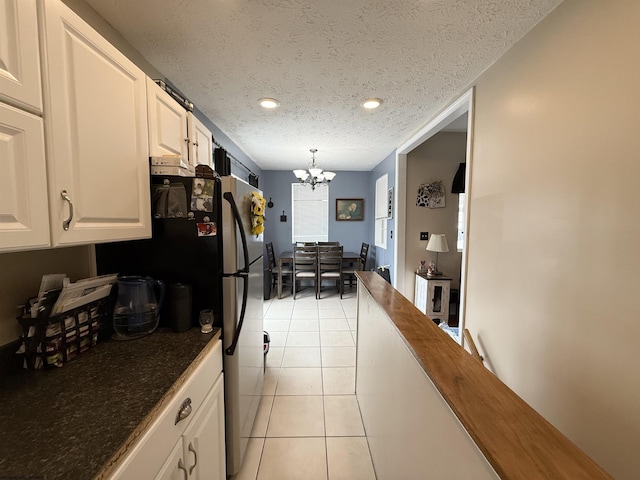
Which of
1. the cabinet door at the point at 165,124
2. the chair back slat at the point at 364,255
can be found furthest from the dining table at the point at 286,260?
the cabinet door at the point at 165,124

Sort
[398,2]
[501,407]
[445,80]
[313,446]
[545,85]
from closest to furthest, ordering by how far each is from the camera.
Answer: [501,407] < [398,2] < [545,85] < [313,446] < [445,80]

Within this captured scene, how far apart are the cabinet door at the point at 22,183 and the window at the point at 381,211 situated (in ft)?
12.8

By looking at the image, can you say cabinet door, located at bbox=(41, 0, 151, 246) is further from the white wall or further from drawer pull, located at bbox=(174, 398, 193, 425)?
the white wall

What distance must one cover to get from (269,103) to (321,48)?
82 centimetres

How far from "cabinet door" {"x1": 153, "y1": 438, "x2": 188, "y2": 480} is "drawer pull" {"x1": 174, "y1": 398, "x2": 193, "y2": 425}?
82mm

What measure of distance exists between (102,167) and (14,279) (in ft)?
1.80

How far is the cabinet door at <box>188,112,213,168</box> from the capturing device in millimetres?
1658

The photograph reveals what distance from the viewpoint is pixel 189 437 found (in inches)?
37.7

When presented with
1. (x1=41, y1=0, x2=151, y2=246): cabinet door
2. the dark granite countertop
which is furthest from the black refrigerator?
the dark granite countertop

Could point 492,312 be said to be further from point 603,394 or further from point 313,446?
point 313,446

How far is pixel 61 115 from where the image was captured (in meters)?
0.80

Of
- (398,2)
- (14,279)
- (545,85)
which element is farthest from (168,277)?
(545,85)

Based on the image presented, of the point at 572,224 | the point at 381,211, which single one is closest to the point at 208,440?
the point at 572,224

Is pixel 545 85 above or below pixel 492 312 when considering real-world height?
above
